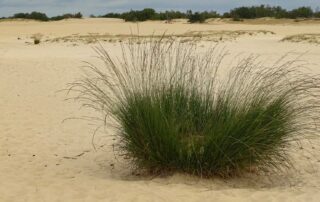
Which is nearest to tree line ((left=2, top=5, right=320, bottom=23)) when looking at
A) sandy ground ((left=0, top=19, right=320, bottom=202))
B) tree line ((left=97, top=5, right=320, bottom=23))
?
tree line ((left=97, top=5, right=320, bottom=23))

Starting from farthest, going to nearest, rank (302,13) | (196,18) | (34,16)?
(34,16) < (302,13) < (196,18)

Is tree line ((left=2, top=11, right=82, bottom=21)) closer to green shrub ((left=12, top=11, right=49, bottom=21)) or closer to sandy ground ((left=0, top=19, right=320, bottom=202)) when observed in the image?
green shrub ((left=12, top=11, right=49, bottom=21))

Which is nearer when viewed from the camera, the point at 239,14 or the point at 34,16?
the point at 239,14

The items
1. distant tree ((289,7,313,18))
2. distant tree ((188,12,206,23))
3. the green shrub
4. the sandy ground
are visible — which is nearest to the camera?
the sandy ground

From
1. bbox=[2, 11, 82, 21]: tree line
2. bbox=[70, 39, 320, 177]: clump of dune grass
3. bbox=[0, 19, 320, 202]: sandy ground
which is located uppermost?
bbox=[70, 39, 320, 177]: clump of dune grass

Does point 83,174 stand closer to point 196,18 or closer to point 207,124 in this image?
point 207,124

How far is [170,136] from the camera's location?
6832 mm

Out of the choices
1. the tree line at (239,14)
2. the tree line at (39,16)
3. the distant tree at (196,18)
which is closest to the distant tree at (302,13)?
the tree line at (239,14)

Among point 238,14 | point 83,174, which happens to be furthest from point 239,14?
point 83,174

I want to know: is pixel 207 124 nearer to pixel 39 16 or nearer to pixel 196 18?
pixel 196 18

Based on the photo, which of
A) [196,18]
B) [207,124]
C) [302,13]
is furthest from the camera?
[302,13]

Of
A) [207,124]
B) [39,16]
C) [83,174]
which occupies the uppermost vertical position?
[207,124]

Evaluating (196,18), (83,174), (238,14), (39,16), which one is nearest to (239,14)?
(238,14)

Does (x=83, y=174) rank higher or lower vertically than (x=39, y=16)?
higher
